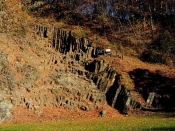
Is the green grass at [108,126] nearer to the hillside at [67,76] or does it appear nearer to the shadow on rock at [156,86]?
the hillside at [67,76]

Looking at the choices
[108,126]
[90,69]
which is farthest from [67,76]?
[108,126]


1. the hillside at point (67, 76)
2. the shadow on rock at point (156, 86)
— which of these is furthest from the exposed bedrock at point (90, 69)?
the shadow on rock at point (156, 86)

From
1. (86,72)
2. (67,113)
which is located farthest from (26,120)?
(86,72)

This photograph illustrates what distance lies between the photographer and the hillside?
96.4ft

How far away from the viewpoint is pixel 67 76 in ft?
112

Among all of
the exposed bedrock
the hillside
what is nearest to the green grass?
the hillside

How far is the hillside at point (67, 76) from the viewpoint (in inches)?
1157

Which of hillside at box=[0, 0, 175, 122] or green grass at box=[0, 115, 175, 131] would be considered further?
hillside at box=[0, 0, 175, 122]

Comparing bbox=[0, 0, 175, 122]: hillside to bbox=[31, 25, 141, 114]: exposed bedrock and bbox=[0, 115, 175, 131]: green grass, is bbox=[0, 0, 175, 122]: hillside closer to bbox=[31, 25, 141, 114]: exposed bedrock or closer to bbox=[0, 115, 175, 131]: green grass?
bbox=[31, 25, 141, 114]: exposed bedrock

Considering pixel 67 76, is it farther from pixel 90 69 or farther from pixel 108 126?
pixel 108 126

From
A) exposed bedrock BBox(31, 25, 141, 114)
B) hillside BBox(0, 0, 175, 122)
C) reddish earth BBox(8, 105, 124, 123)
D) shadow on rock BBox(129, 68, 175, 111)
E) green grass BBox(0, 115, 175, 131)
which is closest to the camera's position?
green grass BBox(0, 115, 175, 131)

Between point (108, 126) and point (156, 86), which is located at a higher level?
point (108, 126)

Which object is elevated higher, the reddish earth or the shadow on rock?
the shadow on rock

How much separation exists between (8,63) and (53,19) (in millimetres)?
19864
